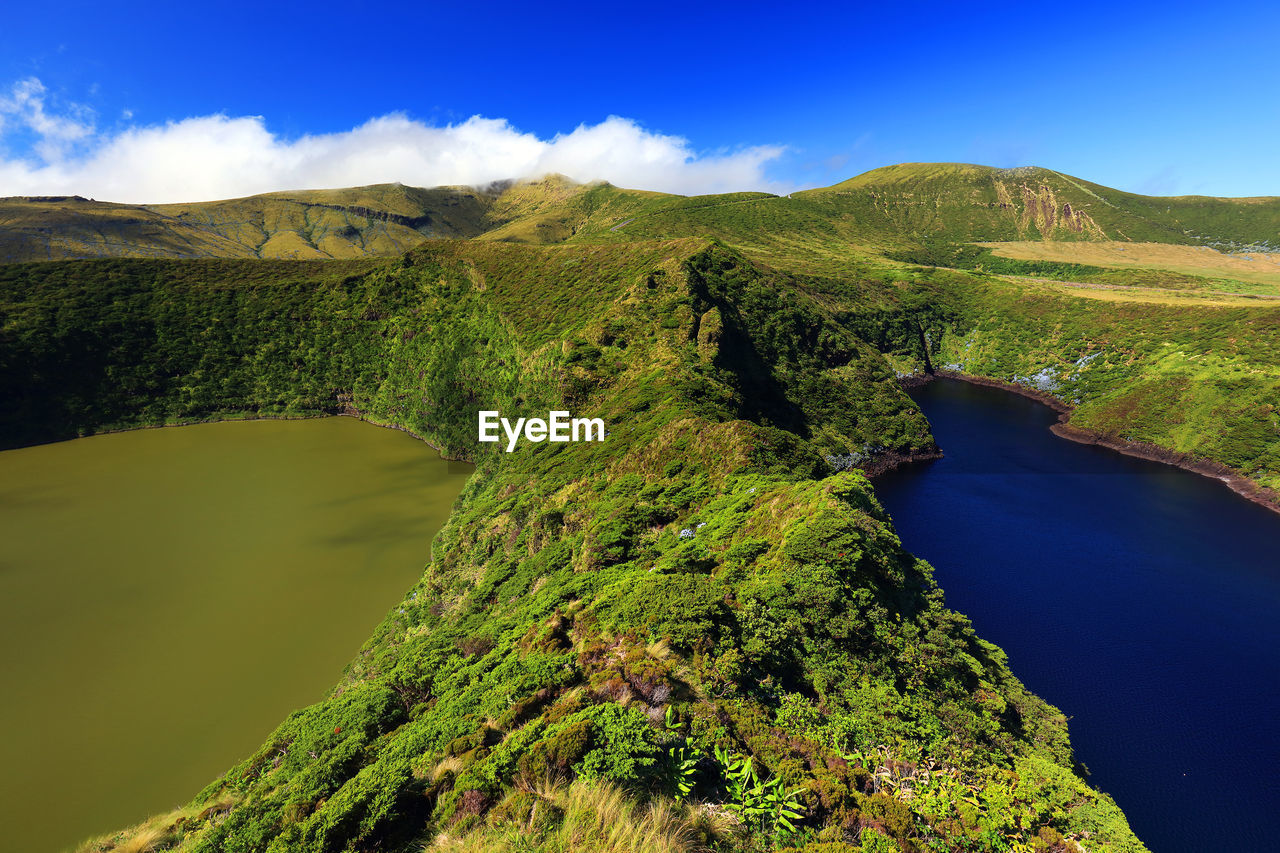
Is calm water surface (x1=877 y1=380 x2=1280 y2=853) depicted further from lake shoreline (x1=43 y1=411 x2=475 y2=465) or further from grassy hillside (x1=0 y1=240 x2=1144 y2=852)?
lake shoreline (x1=43 y1=411 x2=475 y2=465)

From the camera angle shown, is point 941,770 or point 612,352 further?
point 612,352

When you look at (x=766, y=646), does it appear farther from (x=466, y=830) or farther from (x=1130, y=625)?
(x=1130, y=625)

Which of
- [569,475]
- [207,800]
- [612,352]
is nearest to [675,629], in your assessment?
[207,800]

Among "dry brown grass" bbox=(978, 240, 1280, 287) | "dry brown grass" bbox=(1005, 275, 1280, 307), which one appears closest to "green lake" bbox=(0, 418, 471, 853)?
"dry brown grass" bbox=(1005, 275, 1280, 307)

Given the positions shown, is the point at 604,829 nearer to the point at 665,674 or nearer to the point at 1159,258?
the point at 665,674

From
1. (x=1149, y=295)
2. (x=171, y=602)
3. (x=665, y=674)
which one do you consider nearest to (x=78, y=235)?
(x=171, y=602)

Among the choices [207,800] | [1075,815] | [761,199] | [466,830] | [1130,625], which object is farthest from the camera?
[761,199]

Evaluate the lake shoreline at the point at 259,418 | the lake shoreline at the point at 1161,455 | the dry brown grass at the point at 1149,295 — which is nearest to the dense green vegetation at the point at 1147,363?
the lake shoreline at the point at 1161,455
